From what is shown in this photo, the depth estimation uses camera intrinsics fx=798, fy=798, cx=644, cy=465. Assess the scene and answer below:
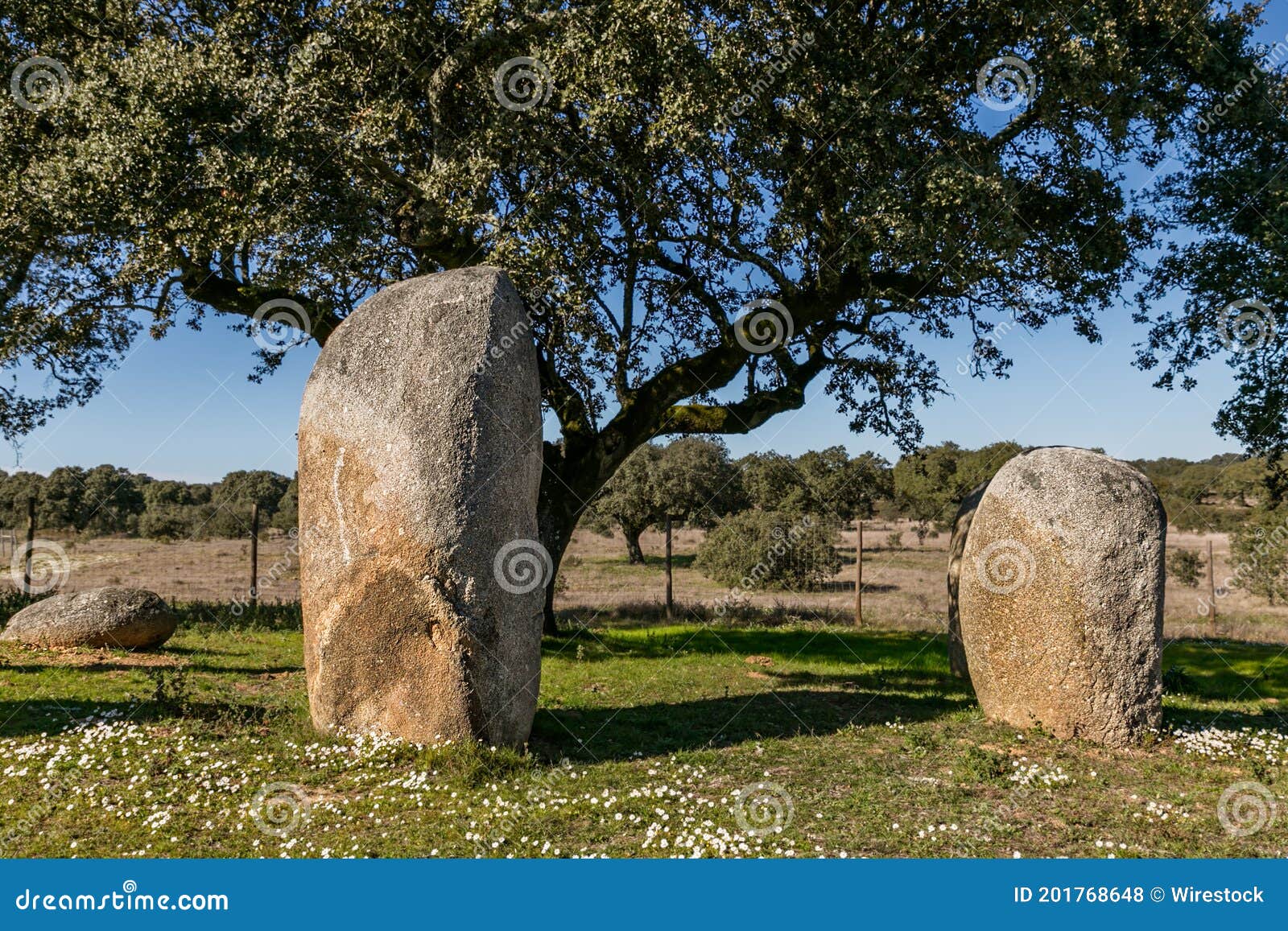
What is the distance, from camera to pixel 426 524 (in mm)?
8688

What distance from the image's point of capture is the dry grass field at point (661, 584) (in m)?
24.5

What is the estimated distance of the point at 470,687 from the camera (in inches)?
346

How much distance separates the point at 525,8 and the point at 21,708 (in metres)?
13.2
